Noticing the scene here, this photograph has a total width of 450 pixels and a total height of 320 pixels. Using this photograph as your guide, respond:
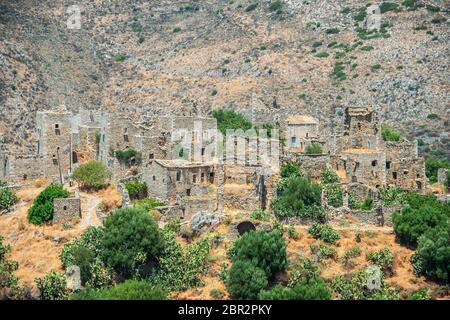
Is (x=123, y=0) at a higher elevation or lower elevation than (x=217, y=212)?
higher

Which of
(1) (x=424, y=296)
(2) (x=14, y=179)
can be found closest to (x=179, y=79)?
(2) (x=14, y=179)

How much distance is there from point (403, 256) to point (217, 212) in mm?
11569

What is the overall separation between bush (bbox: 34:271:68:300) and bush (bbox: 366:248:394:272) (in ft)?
58.5

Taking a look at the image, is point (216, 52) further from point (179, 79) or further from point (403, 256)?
point (403, 256)

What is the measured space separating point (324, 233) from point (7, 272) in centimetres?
1899

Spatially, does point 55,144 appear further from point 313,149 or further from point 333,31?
point 333,31

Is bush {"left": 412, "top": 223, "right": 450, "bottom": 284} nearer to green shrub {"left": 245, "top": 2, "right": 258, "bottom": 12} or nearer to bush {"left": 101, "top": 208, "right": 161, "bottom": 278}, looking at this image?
bush {"left": 101, "top": 208, "right": 161, "bottom": 278}

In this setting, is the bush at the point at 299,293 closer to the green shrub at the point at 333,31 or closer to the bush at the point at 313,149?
the bush at the point at 313,149

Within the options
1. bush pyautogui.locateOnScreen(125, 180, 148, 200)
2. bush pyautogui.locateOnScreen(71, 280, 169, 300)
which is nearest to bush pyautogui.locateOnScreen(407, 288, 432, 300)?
bush pyautogui.locateOnScreen(71, 280, 169, 300)

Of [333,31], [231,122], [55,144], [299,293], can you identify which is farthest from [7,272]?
[333,31]

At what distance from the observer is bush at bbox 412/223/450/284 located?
6000 cm

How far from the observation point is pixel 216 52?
14012cm

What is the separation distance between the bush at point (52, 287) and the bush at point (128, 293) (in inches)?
50.7
